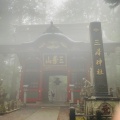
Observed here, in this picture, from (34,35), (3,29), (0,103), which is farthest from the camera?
(3,29)

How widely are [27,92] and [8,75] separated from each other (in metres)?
10.9

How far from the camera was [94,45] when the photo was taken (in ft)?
31.9

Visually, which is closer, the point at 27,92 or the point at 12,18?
the point at 27,92

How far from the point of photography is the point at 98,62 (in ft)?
31.1

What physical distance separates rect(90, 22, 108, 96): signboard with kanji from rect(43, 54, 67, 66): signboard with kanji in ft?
23.6

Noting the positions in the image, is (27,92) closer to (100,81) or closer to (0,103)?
(0,103)

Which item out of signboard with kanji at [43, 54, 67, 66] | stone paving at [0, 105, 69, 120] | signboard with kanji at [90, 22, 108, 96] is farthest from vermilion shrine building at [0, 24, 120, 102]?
signboard with kanji at [90, 22, 108, 96]

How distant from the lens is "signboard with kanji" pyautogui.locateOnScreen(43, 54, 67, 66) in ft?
55.2

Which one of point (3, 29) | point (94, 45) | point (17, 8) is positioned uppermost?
point (17, 8)

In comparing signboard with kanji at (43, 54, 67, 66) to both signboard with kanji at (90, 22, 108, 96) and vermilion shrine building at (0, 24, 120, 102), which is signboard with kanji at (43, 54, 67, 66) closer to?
vermilion shrine building at (0, 24, 120, 102)

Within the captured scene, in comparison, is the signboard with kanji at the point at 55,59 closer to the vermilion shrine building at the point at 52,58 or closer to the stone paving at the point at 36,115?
the vermilion shrine building at the point at 52,58

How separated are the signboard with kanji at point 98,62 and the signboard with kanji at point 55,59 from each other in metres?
7.19

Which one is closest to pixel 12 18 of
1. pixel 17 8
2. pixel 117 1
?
pixel 17 8

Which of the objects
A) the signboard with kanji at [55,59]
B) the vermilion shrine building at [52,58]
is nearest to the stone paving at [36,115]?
the vermilion shrine building at [52,58]
